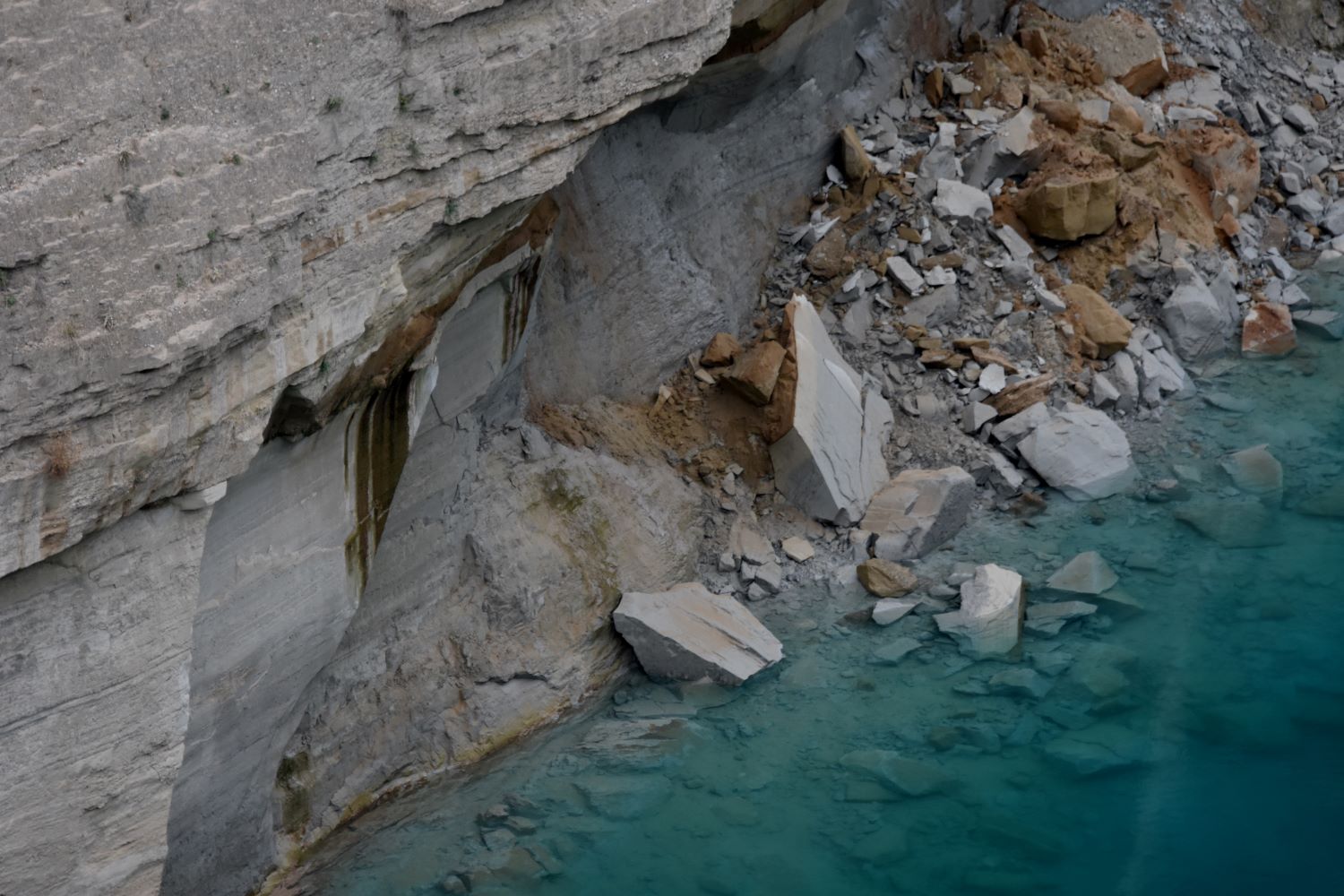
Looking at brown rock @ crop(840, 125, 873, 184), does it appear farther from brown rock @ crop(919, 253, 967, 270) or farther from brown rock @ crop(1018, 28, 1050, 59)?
brown rock @ crop(1018, 28, 1050, 59)

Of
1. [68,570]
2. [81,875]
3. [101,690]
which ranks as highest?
[68,570]

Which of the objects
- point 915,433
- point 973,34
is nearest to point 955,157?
point 973,34

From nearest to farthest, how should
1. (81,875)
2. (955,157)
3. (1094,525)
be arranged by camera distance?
(81,875) → (1094,525) → (955,157)

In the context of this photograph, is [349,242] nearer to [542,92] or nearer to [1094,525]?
[542,92]

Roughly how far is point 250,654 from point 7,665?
4.50ft

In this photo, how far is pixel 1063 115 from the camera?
1093cm

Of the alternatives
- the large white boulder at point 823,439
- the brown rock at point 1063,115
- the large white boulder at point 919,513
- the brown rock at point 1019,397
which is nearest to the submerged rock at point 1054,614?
the large white boulder at point 919,513

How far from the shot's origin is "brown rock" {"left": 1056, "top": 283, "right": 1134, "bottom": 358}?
32.2ft

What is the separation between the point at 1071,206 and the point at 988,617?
3903 millimetres

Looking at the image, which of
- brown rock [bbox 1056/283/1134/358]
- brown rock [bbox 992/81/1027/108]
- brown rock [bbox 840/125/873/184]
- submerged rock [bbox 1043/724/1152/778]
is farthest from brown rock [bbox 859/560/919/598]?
brown rock [bbox 992/81/1027/108]

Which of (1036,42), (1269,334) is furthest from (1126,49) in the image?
(1269,334)

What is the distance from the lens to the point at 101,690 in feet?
15.5

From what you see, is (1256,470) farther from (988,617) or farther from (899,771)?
(899,771)

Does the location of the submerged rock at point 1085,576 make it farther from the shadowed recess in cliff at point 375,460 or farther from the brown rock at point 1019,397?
the shadowed recess in cliff at point 375,460
